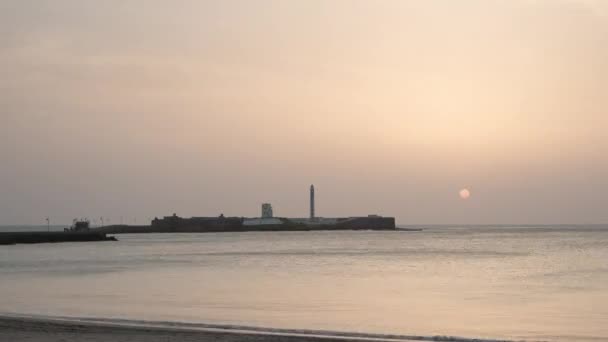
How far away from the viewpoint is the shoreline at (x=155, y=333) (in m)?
18.7

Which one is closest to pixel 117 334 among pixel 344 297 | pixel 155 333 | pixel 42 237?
pixel 155 333

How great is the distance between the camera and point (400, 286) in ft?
132

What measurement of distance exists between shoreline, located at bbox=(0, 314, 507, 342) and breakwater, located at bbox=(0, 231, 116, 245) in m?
105

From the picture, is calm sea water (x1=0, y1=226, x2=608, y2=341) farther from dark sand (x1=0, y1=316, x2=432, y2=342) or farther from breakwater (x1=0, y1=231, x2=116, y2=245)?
breakwater (x1=0, y1=231, x2=116, y2=245)

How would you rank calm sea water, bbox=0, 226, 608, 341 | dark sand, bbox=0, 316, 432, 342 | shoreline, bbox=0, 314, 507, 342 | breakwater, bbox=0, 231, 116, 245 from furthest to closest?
1. breakwater, bbox=0, 231, 116, 245
2. calm sea water, bbox=0, 226, 608, 341
3. shoreline, bbox=0, 314, 507, 342
4. dark sand, bbox=0, 316, 432, 342

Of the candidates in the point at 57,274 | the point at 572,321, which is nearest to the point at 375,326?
the point at 572,321

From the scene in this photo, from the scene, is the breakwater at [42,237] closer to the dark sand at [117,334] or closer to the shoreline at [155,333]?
the shoreline at [155,333]

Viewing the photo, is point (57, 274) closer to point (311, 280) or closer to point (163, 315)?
point (311, 280)

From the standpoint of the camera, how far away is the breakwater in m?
122

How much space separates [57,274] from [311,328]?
3115cm

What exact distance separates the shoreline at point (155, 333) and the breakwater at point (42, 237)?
10533 cm

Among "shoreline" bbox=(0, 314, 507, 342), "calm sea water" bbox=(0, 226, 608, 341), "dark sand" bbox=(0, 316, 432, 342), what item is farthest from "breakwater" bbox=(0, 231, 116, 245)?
"dark sand" bbox=(0, 316, 432, 342)

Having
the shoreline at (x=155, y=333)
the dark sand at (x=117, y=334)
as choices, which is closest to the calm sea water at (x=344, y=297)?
the shoreline at (x=155, y=333)

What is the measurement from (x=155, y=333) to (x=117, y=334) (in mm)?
918
